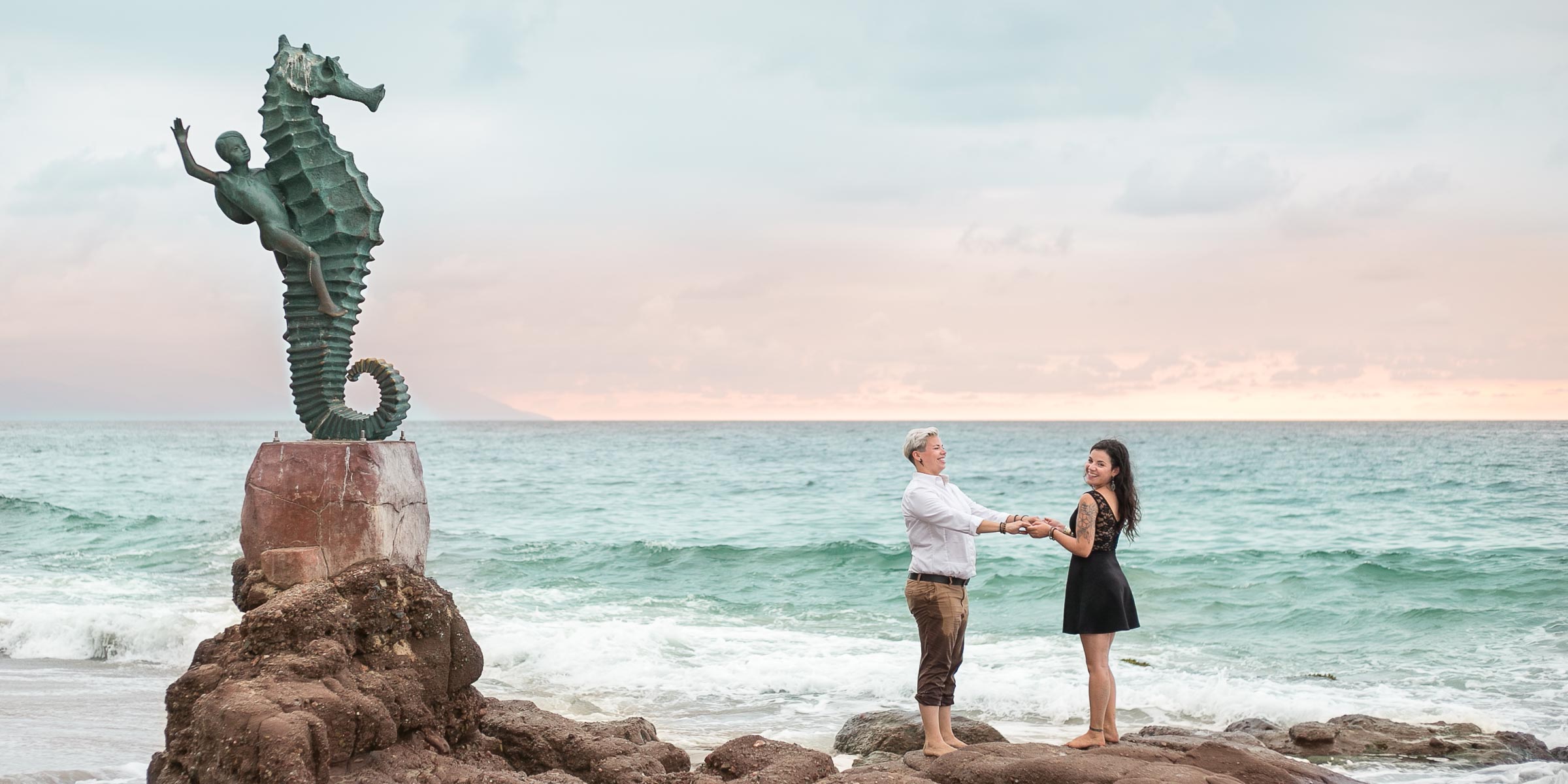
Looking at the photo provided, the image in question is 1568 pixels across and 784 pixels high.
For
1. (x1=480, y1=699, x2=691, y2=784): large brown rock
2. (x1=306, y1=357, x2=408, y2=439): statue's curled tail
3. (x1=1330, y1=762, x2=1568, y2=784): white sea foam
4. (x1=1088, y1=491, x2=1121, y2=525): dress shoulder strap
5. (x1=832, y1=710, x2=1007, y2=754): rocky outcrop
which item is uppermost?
(x1=306, y1=357, x2=408, y2=439): statue's curled tail

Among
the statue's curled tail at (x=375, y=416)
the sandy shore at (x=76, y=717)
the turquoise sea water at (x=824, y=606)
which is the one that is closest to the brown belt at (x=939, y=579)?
the turquoise sea water at (x=824, y=606)

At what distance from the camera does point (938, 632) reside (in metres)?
5.99

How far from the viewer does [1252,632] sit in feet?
42.8

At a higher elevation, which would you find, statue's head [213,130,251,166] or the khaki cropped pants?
statue's head [213,130,251,166]

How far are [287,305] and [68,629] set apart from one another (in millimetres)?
5816

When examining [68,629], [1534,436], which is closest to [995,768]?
[68,629]

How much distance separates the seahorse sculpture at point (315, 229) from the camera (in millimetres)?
7496

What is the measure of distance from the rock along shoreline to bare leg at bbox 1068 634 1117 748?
176 millimetres

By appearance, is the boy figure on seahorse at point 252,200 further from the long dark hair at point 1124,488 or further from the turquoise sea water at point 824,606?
the long dark hair at point 1124,488

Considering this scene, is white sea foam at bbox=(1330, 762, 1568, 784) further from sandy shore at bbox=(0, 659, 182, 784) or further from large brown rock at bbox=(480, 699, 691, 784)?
sandy shore at bbox=(0, 659, 182, 784)

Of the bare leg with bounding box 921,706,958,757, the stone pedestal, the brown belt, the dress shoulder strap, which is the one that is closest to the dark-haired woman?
the dress shoulder strap

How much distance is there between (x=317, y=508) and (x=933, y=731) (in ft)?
12.6

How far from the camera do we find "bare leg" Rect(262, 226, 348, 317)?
293 inches

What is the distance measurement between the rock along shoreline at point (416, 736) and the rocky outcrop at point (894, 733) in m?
0.31
